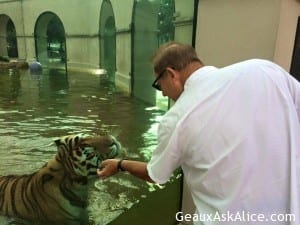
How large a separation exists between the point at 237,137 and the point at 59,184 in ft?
4.56

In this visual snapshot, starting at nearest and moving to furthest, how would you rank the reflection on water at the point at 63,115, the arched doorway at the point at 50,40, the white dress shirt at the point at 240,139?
the white dress shirt at the point at 240,139 < the arched doorway at the point at 50,40 < the reflection on water at the point at 63,115

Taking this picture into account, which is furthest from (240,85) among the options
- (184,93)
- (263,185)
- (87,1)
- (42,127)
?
(42,127)

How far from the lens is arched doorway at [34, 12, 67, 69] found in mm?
2240

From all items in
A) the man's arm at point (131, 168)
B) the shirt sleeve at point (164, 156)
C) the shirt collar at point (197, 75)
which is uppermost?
the shirt collar at point (197, 75)

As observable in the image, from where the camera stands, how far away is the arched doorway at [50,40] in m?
2.24

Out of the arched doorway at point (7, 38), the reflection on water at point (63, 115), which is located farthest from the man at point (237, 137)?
the reflection on water at point (63, 115)

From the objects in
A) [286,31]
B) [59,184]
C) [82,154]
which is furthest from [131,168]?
[286,31]

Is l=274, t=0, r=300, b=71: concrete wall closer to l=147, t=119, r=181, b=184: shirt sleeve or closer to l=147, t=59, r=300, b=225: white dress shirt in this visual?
l=147, t=59, r=300, b=225: white dress shirt

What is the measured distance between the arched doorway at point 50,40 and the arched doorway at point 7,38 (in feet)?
0.47

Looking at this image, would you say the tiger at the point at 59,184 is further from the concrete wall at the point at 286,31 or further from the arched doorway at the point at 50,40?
the concrete wall at the point at 286,31

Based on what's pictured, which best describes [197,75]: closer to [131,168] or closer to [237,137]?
[237,137]

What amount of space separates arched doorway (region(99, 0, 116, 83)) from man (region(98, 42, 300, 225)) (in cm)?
160

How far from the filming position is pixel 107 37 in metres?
2.49

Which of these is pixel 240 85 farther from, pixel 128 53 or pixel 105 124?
pixel 105 124
